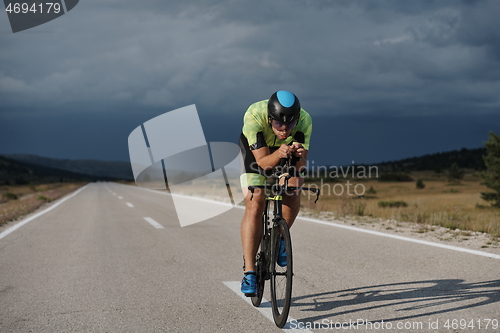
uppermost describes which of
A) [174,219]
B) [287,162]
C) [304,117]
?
[304,117]

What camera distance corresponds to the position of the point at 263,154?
369 centimetres

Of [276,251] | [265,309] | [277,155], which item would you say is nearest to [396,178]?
[265,309]

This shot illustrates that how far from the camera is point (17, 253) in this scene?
7.27 metres

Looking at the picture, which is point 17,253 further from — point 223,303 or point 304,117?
point 304,117

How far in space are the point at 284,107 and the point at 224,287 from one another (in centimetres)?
230

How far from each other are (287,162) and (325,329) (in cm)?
136

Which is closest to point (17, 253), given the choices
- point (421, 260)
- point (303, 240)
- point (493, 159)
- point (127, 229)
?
point (127, 229)

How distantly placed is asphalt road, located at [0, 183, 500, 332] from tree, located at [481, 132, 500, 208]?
23.6 m

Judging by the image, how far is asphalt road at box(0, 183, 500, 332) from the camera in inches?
144

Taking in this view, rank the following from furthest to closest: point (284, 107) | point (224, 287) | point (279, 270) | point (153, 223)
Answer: point (153, 223)
point (224, 287)
point (279, 270)
point (284, 107)

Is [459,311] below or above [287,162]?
below

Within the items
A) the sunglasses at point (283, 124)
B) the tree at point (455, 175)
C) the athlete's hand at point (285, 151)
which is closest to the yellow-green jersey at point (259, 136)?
the sunglasses at point (283, 124)

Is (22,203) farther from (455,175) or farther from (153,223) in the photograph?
(455,175)

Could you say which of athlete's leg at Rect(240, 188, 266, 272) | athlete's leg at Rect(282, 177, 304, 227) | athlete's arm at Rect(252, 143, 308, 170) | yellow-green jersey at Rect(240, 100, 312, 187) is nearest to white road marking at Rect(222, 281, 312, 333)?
athlete's leg at Rect(240, 188, 266, 272)
